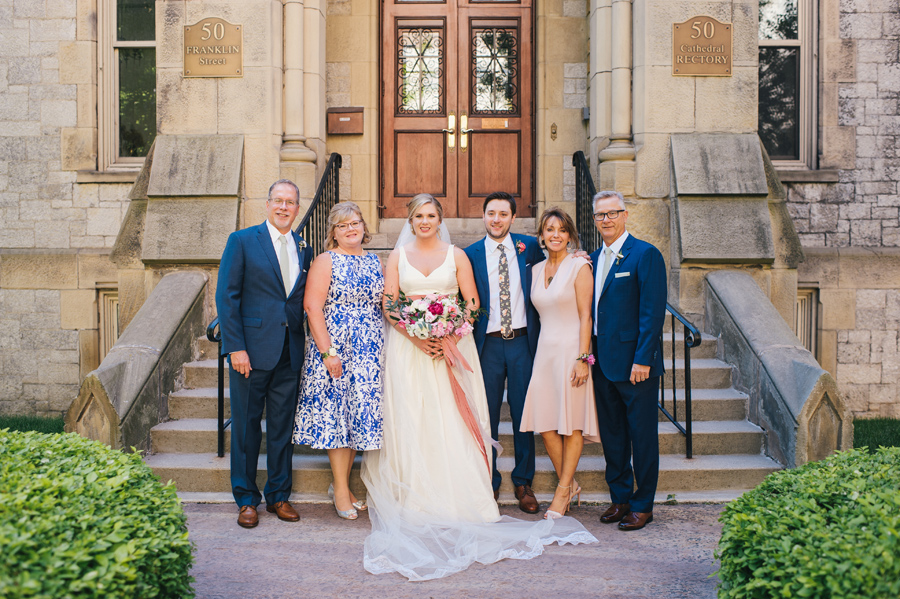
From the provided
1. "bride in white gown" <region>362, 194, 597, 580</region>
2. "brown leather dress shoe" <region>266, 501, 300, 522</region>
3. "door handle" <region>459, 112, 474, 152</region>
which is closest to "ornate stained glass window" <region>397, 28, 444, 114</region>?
"door handle" <region>459, 112, 474, 152</region>

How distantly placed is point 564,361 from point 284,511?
6.42 ft

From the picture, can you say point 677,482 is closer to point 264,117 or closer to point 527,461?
point 527,461

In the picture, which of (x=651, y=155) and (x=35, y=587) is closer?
(x=35, y=587)

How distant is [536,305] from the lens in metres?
4.37

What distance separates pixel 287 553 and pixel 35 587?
1.89 m

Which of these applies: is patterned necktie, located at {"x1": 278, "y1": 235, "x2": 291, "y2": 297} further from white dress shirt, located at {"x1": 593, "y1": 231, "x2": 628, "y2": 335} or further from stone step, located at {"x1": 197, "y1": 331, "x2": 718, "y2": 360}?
white dress shirt, located at {"x1": 593, "y1": 231, "x2": 628, "y2": 335}

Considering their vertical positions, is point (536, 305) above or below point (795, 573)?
above

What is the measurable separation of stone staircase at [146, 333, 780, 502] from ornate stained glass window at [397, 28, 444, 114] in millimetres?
3700

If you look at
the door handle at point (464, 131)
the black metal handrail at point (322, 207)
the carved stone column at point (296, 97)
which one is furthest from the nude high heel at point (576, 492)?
the door handle at point (464, 131)

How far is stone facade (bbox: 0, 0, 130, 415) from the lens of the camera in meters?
7.99

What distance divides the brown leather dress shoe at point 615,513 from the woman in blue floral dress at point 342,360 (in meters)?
1.47

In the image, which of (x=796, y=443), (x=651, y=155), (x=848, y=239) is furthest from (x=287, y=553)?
(x=848, y=239)

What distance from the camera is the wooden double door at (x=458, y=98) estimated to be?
7688 millimetres

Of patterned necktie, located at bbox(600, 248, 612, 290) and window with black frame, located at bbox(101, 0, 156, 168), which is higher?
window with black frame, located at bbox(101, 0, 156, 168)
